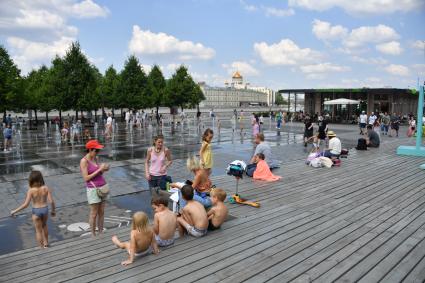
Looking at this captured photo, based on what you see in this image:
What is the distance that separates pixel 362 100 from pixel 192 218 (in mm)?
40542

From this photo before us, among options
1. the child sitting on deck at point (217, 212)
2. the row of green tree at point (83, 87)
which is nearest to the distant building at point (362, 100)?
the row of green tree at point (83, 87)

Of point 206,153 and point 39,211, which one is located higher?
point 206,153

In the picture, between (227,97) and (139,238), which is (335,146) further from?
(227,97)

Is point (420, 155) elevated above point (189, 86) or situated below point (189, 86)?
below

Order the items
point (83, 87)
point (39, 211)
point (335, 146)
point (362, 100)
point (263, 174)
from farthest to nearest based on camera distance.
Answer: point (362, 100) → point (83, 87) → point (335, 146) → point (263, 174) → point (39, 211)

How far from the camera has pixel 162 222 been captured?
5.19 metres

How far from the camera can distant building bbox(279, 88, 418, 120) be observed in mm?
39662

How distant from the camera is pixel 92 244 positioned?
18.2 feet

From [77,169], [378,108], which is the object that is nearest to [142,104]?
[378,108]

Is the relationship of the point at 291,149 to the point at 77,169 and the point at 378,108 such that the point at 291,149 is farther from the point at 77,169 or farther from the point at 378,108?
the point at 378,108

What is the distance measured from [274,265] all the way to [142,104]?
41.2 m

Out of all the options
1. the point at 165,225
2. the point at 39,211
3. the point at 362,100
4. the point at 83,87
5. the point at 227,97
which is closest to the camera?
the point at 165,225

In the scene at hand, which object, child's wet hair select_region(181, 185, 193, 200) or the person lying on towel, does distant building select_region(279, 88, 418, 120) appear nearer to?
the person lying on towel

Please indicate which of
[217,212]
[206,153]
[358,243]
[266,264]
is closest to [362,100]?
[206,153]
